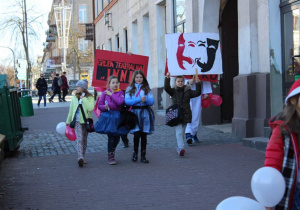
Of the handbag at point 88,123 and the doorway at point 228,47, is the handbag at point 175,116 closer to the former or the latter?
the handbag at point 88,123

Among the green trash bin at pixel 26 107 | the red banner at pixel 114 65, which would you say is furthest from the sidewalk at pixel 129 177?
the green trash bin at pixel 26 107

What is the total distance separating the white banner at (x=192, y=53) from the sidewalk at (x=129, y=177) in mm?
1599

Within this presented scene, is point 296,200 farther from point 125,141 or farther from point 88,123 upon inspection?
point 125,141

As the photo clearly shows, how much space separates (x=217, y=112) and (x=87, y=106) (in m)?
5.85

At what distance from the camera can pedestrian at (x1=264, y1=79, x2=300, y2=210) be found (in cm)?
263

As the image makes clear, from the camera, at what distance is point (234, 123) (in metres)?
9.75

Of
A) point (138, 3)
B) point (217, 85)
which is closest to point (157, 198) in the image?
Answer: point (217, 85)

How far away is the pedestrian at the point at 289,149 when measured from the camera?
104 inches

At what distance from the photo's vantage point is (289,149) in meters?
2.67

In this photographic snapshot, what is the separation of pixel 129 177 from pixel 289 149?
12.8ft

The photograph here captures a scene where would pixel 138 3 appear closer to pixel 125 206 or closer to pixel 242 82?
pixel 242 82

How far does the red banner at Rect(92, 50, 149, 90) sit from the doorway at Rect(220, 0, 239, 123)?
3738mm

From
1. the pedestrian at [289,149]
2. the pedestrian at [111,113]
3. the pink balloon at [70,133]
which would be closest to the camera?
the pedestrian at [289,149]

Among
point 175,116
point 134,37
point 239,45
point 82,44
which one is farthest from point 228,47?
point 82,44
